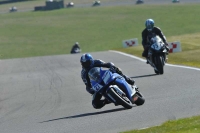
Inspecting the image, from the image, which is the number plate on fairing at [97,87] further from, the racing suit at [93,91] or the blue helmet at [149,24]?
the blue helmet at [149,24]

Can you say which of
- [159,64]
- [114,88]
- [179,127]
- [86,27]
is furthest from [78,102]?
[86,27]

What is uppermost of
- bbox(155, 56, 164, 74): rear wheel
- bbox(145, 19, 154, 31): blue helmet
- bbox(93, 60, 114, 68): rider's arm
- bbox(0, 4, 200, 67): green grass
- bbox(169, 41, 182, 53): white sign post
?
bbox(93, 60, 114, 68): rider's arm

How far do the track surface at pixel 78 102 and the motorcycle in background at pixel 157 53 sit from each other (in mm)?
392

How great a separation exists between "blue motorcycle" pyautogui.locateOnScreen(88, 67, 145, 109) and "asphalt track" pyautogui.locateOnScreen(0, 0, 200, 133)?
217 mm

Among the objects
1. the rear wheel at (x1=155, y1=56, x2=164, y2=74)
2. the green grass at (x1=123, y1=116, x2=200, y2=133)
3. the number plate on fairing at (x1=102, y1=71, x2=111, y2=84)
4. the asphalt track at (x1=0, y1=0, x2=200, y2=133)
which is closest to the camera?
the green grass at (x1=123, y1=116, x2=200, y2=133)

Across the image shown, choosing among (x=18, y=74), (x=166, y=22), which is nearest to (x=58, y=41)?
(x=166, y=22)

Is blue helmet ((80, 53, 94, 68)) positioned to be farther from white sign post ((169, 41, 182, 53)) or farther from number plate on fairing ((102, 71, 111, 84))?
white sign post ((169, 41, 182, 53))

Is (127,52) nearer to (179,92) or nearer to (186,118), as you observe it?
(179,92)

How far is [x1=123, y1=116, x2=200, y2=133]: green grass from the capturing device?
30.7 ft

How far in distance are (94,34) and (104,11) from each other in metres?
17.0

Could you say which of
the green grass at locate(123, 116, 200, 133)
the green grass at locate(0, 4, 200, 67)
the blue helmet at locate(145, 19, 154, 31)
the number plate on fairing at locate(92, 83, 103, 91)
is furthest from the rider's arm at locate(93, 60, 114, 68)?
the green grass at locate(0, 4, 200, 67)

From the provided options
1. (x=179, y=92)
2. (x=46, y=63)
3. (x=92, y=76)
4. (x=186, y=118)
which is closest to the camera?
(x=186, y=118)

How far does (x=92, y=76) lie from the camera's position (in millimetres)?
13500

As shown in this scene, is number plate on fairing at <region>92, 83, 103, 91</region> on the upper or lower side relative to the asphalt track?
upper
